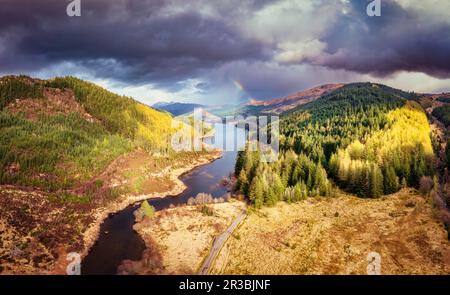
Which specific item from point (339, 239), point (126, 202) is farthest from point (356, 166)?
point (126, 202)

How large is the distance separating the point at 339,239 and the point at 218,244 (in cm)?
2865

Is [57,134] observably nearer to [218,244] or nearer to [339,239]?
[218,244]

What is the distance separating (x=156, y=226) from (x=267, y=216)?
31.0 m

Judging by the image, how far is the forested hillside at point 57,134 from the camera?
A: 107938mm

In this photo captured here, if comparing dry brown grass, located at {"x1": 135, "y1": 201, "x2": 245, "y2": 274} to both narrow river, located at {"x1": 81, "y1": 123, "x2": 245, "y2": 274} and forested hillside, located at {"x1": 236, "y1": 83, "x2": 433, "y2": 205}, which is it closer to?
narrow river, located at {"x1": 81, "y1": 123, "x2": 245, "y2": 274}

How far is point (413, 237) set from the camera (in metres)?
72.8

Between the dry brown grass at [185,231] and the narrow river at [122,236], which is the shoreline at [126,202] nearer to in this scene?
Result: the narrow river at [122,236]

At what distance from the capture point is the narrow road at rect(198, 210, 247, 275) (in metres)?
61.1

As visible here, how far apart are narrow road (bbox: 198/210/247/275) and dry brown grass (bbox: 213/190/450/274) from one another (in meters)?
1.56

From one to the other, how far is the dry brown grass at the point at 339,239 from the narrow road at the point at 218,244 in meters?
1.56

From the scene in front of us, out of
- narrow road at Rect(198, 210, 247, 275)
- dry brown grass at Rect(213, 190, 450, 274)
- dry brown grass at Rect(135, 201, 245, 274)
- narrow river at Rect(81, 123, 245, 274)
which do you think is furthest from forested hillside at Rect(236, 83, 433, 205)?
narrow river at Rect(81, 123, 245, 274)

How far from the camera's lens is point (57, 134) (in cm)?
13400
